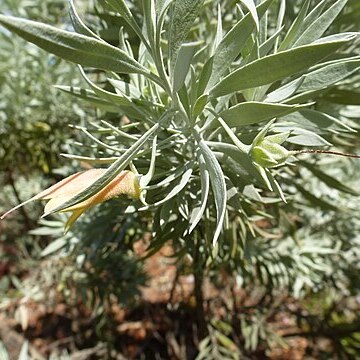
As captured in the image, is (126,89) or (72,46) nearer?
(72,46)

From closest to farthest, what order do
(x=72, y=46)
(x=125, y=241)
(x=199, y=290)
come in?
1. (x=72, y=46)
2. (x=125, y=241)
3. (x=199, y=290)

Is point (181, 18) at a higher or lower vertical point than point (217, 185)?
higher

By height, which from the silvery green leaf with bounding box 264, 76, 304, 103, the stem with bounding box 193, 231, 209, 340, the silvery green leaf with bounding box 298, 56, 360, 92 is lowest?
the stem with bounding box 193, 231, 209, 340

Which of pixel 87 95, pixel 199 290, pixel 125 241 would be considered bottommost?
pixel 199 290

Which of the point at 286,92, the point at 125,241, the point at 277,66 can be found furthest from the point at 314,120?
the point at 125,241

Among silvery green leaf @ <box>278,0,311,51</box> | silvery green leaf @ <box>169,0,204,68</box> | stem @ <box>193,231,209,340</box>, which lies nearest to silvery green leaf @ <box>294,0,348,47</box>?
silvery green leaf @ <box>278,0,311,51</box>

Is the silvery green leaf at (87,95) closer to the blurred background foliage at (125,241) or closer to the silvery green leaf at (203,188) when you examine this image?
the silvery green leaf at (203,188)

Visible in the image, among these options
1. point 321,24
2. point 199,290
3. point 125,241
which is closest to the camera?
point 321,24

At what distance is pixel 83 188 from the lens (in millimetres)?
401

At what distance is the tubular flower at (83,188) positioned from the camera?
405mm

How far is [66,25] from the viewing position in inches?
49.4

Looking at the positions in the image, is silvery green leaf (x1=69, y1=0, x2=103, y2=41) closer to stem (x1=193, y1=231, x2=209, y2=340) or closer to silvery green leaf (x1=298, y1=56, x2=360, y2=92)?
silvery green leaf (x1=298, y1=56, x2=360, y2=92)

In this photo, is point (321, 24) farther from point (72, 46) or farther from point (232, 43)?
point (72, 46)

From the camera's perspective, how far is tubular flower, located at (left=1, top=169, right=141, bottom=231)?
40 centimetres
